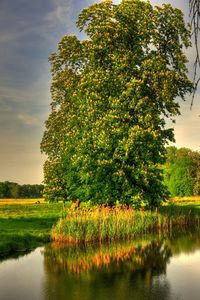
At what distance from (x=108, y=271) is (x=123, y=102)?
1915 cm

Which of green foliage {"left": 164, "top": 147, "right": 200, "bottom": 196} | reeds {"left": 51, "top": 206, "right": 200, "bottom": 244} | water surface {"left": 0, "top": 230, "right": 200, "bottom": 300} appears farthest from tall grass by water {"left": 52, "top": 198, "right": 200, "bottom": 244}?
green foliage {"left": 164, "top": 147, "right": 200, "bottom": 196}

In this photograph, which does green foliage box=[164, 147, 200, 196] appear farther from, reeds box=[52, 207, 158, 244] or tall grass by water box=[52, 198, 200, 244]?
reeds box=[52, 207, 158, 244]

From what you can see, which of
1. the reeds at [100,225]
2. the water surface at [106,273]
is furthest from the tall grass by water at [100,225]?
the water surface at [106,273]

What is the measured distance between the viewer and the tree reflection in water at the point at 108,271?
15.2 metres

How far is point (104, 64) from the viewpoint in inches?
1534

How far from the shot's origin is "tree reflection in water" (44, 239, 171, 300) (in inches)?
598

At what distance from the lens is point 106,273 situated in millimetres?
18516

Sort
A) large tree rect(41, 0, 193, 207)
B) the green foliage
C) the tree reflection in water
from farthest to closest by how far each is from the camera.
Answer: the green foliage → large tree rect(41, 0, 193, 207) → the tree reflection in water

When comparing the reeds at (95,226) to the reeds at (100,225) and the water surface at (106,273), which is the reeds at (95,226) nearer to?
the reeds at (100,225)

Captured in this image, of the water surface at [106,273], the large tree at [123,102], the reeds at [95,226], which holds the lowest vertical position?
the water surface at [106,273]

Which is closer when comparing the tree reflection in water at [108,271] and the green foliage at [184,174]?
the tree reflection in water at [108,271]

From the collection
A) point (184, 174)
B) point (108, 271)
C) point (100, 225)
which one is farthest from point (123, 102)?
point (184, 174)

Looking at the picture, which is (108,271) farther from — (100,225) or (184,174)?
(184,174)

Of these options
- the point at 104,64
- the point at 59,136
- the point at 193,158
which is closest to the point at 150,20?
the point at 104,64
